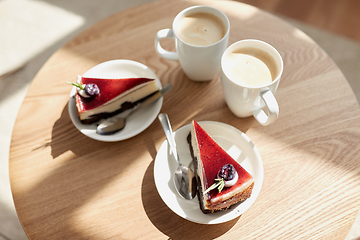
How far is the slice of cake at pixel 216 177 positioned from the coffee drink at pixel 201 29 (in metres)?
0.34

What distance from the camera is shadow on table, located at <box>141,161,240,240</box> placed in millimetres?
1019

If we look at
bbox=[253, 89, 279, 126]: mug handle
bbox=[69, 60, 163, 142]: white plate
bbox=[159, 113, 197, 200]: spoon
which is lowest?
bbox=[159, 113, 197, 200]: spoon

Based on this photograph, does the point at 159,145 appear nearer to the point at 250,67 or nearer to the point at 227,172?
the point at 227,172

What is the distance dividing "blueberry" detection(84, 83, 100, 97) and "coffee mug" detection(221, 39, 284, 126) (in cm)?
49

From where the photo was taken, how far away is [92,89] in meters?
1.21

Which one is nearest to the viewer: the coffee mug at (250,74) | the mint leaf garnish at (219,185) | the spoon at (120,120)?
the mint leaf garnish at (219,185)

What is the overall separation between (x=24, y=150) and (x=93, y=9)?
1961 mm

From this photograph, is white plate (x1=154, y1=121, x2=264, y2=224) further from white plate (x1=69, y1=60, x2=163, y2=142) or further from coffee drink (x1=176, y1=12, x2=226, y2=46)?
coffee drink (x1=176, y1=12, x2=226, y2=46)

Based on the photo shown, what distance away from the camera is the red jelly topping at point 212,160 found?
3.26 feet

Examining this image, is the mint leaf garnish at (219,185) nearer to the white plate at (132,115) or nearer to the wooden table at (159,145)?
the wooden table at (159,145)

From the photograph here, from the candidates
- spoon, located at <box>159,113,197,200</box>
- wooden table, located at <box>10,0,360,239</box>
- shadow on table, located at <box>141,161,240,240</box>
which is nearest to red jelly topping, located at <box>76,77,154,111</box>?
wooden table, located at <box>10,0,360,239</box>

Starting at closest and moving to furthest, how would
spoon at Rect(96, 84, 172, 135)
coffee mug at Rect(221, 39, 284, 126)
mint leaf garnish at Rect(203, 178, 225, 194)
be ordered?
mint leaf garnish at Rect(203, 178, 225, 194)
coffee mug at Rect(221, 39, 284, 126)
spoon at Rect(96, 84, 172, 135)

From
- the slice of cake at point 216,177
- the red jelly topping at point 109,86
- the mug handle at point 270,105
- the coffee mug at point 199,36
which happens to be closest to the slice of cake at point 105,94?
the red jelly topping at point 109,86

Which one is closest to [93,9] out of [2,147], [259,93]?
[2,147]
